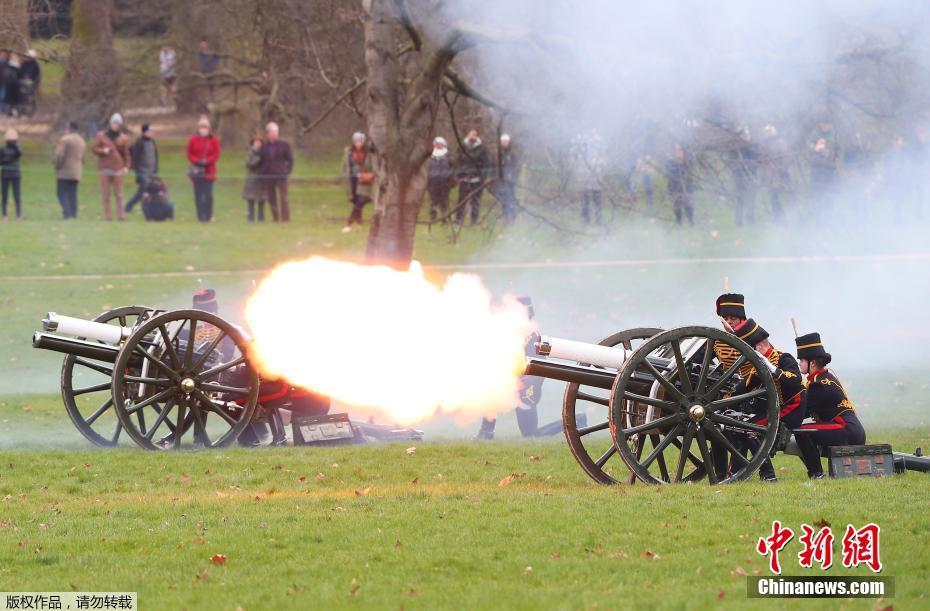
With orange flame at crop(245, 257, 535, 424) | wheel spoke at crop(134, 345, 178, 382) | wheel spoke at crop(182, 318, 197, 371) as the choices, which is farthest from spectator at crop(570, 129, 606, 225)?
wheel spoke at crop(134, 345, 178, 382)

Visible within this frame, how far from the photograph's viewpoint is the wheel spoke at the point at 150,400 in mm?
12969

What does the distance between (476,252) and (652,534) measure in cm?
1863

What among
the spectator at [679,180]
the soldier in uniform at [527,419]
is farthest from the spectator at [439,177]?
the soldier in uniform at [527,419]

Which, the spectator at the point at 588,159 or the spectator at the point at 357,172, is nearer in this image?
the spectator at the point at 588,159

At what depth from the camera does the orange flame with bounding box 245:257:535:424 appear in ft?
42.5

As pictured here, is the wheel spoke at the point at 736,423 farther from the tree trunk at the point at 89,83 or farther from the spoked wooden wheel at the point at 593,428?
the tree trunk at the point at 89,83

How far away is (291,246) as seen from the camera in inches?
1102

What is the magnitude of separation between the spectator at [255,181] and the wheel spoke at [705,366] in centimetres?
2071

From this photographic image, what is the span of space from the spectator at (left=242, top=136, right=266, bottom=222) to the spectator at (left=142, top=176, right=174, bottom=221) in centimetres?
165

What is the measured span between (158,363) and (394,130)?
6.17m

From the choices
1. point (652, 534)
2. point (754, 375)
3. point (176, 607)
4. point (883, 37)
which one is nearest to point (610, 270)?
point (883, 37)

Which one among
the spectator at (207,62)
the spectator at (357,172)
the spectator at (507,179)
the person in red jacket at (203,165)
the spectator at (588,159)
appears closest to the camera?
the spectator at (588,159)

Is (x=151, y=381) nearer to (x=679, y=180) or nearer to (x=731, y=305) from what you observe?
(x=731, y=305)

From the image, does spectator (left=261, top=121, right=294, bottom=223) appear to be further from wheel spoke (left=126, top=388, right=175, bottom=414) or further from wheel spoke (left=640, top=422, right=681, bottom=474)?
wheel spoke (left=640, top=422, right=681, bottom=474)
